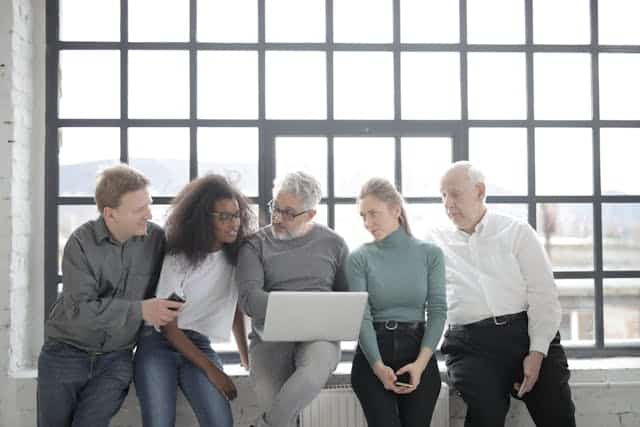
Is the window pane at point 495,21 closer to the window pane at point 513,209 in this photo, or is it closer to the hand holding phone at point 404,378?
the window pane at point 513,209

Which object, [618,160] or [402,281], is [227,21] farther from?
[618,160]

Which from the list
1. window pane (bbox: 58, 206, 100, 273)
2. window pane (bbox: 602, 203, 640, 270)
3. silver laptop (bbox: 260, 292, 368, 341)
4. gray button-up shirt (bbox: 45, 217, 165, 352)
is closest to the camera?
silver laptop (bbox: 260, 292, 368, 341)

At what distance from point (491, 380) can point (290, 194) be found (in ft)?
3.86

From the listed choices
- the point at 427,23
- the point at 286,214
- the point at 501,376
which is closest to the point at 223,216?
the point at 286,214

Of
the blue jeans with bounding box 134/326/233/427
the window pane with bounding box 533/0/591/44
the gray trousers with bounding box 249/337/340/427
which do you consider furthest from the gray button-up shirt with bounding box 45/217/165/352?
the window pane with bounding box 533/0/591/44

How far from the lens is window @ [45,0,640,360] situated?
12.4 ft

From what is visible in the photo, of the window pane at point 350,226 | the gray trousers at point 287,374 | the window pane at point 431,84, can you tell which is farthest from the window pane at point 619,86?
the gray trousers at point 287,374

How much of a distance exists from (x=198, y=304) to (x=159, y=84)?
51.7 inches

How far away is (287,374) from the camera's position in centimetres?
307

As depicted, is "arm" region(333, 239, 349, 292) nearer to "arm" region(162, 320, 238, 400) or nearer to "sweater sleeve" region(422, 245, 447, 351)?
"sweater sleeve" region(422, 245, 447, 351)

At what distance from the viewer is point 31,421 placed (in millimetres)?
3414

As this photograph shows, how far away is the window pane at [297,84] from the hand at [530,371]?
1.61m

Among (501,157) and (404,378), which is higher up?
(501,157)

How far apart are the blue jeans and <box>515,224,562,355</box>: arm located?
1.38 meters
